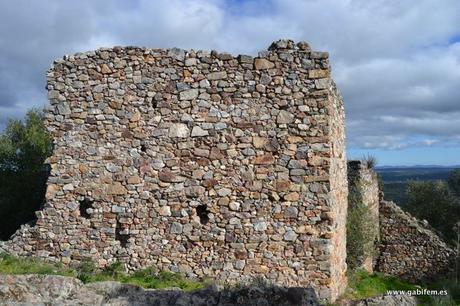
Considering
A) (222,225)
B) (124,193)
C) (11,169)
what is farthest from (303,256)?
(11,169)

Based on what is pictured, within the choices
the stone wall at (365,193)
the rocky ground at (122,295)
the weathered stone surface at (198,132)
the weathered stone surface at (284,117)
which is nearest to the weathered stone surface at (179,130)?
the weathered stone surface at (198,132)

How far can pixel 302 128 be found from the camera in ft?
35.1

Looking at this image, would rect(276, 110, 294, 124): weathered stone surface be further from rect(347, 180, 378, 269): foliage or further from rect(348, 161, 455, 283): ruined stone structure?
rect(348, 161, 455, 283): ruined stone structure

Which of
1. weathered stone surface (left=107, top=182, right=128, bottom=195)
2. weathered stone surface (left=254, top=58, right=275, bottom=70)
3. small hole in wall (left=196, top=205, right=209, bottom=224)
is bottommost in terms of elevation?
small hole in wall (left=196, top=205, right=209, bottom=224)

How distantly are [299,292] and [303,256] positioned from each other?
3.87m

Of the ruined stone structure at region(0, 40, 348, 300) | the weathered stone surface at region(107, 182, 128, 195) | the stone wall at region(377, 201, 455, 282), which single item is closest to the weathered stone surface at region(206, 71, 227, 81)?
the ruined stone structure at region(0, 40, 348, 300)

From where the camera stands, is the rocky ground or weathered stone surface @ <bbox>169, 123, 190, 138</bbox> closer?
the rocky ground

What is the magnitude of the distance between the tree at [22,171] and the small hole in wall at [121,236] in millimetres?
4539

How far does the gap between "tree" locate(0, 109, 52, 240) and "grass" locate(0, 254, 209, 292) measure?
423 centimetres

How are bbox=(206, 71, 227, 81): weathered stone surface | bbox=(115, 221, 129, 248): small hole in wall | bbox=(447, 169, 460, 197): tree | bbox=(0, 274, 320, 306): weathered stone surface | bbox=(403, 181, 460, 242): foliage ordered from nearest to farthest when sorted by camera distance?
1. bbox=(0, 274, 320, 306): weathered stone surface
2. bbox=(206, 71, 227, 81): weathered stone surface
3. bbox=(115, 221, 129, 248): small hole in wall
4. bbox=(403, 181, 460, 242): foliage
5. bbox=(447, 169, 460, 197): tree

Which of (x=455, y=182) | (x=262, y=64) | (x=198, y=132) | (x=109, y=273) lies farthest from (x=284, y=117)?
(x=455, y=182)

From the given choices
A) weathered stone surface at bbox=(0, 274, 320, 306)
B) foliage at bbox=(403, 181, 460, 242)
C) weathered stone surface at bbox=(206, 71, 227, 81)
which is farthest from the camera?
foliage at bbox=(403, 181, 460, 242)

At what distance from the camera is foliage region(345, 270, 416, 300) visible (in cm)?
1307

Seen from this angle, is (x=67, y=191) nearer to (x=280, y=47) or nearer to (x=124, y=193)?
(x=124, y=193)
